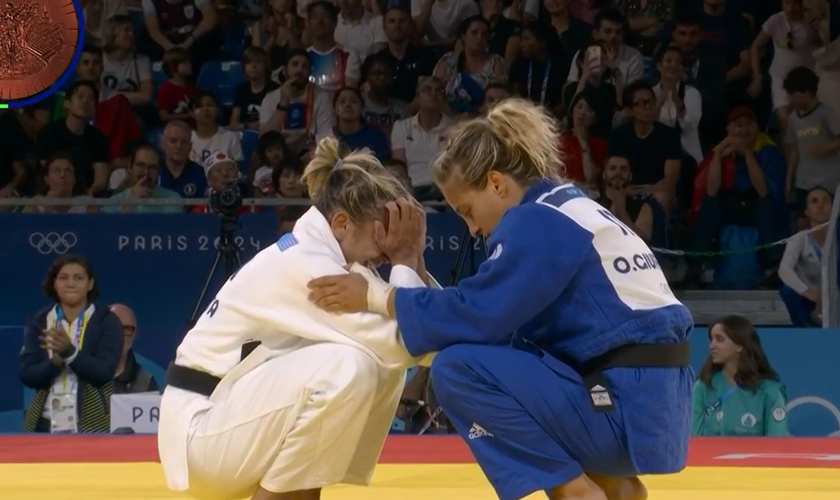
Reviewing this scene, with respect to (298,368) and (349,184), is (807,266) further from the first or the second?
(298,368)

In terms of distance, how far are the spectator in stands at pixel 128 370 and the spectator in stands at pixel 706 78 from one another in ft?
11.8

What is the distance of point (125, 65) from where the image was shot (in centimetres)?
875

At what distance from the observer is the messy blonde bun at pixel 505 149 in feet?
8.99

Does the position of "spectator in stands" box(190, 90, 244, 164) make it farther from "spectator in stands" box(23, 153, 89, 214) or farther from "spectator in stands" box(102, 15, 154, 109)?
"spectator in stands" box(23, 153, 89, 214)

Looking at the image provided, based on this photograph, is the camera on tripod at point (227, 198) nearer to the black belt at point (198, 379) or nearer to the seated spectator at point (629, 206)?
the seated spectator at point (629, 206)

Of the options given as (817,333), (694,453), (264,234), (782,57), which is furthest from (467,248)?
(782,57)

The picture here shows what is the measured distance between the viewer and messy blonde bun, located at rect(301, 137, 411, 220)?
2.85 meters

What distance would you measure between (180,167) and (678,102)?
2.95 meters

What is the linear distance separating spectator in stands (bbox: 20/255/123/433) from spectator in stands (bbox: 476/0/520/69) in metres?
3.34

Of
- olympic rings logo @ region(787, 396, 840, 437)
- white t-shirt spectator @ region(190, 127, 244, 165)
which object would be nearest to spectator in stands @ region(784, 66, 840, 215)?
olympic rings logo @ region(787, 396, 840, 437)

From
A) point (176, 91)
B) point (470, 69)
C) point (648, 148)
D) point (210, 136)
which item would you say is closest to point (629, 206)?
point (648, 148)

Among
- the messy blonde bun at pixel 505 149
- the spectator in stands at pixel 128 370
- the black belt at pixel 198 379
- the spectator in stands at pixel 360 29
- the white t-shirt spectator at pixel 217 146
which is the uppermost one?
the messy blonde bun at pixel 505 149

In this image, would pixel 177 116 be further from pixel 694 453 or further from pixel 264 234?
pixel 694 453

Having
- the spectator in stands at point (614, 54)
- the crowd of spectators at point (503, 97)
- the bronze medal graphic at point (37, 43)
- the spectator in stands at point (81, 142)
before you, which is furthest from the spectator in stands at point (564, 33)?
the bronze medal graphic at point (37, 43)
